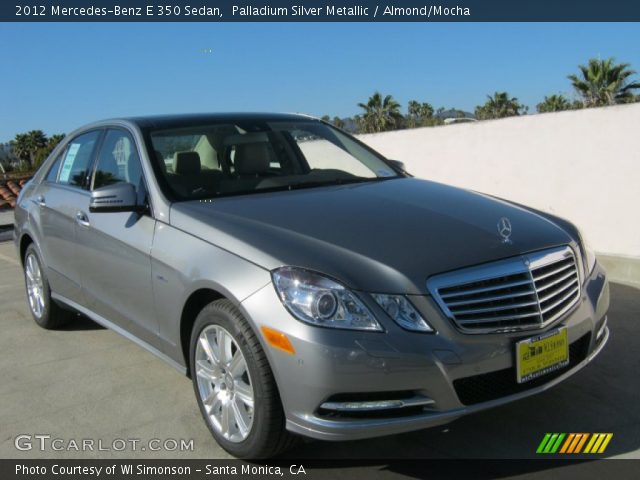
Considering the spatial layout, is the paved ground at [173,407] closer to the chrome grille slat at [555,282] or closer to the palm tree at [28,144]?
the chrome grille slat at [555,282]

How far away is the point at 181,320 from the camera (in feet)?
10.9

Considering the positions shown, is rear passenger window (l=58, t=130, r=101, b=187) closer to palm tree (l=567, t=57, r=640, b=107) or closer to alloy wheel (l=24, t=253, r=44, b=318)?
alloy wheel (l=24, t=253, r=44, b=318)

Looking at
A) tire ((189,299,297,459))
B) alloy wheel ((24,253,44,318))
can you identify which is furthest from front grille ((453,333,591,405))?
alloy wheel ((24,253,44,318))

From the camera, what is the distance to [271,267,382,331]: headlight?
8.63 ft

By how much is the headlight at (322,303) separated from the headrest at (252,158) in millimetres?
1457

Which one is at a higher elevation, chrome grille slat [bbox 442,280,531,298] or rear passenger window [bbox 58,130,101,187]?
rear passenger window [bbox 58,130,101,187]

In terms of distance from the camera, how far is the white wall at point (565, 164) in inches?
250

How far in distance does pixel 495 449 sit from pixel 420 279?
0.94 meters

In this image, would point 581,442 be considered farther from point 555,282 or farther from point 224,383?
point 224,383

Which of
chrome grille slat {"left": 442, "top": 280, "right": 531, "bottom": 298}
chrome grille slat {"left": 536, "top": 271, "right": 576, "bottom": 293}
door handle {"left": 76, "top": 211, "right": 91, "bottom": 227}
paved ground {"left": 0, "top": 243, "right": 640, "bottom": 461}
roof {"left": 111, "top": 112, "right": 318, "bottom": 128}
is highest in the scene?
roof {"left": 111, "top": 112, "right": 318, "bottom": 128}

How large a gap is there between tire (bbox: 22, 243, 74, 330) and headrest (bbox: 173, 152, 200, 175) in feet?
6.20

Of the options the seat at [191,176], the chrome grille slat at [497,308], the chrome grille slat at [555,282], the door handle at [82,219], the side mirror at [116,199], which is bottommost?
the chrome grille slat at [497,308]

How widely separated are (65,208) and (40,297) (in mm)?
1086

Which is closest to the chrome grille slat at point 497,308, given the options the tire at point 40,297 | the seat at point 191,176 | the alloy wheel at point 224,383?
the alloy wheel at point 224,383
